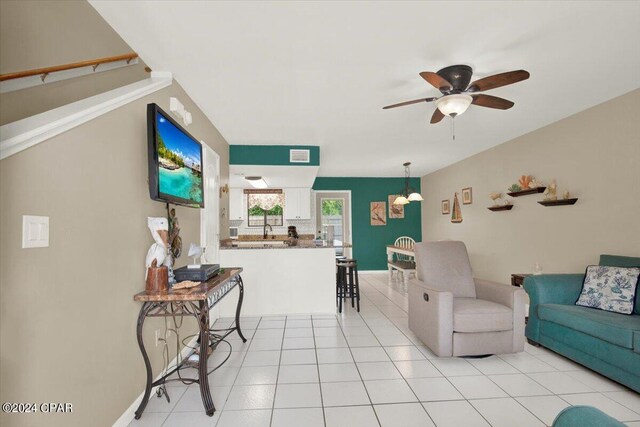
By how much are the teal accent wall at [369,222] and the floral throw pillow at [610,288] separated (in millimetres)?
5262

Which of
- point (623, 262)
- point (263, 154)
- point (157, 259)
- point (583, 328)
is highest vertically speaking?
point (263, 154)

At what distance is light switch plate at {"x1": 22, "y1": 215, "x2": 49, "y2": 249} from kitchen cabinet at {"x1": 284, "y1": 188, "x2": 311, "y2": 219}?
19.2 feet

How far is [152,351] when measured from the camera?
2.22 metres

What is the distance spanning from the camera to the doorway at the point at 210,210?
346 cm

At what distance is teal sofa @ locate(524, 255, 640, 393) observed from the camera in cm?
214

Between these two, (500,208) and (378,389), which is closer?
(378,389)

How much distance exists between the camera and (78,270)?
1.49m

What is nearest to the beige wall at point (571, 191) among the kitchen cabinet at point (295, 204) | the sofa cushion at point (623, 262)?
the sofa cushion at point (623, 262)

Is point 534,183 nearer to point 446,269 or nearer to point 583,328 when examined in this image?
point 446,269

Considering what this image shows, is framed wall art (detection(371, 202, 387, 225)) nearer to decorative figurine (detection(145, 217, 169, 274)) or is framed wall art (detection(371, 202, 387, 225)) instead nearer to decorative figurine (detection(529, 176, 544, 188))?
decorative figurine (detection(529, 176, 544, 188))

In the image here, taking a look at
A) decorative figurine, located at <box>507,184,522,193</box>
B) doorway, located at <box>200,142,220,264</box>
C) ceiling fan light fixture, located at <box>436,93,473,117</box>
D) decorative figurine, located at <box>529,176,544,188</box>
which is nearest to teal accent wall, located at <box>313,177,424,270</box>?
decorative figurine, located at <box>507,184,522,193</box>

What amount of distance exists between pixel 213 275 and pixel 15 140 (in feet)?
4.97

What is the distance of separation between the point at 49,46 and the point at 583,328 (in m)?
3.99

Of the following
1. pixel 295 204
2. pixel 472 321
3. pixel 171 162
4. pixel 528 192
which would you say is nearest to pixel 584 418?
pixel 472 321
